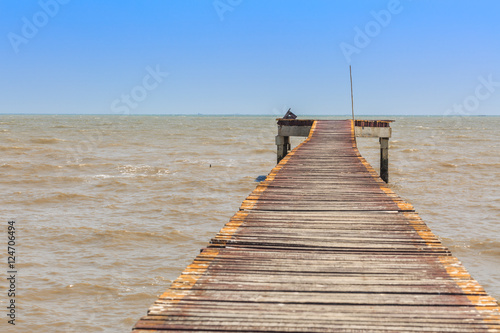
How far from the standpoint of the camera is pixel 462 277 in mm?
3938

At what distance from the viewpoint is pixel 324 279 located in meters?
3.90

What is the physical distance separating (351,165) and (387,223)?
15.0 ft

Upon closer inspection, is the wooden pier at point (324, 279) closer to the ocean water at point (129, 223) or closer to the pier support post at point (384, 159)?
the ocean water at point (129, 223)

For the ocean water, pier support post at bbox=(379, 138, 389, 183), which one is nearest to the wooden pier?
the ocean water

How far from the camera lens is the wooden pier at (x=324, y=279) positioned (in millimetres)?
3193

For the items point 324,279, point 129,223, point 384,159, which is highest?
point 324,279

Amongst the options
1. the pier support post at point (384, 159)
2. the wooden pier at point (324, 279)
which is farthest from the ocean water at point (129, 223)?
the wooden pier at point (324, 279)

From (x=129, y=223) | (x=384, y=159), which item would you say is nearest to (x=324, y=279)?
(x=129, y=223)

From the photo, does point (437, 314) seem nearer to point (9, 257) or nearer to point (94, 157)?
point (9, 257)

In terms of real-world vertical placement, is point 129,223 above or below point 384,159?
below

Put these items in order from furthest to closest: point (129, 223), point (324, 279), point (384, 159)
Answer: point (384, 159)
point (129, 223)
point (324, 279)

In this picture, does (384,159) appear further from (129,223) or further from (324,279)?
(324,279)

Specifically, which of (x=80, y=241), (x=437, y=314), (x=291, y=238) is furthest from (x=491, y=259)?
(x=80, y=241)

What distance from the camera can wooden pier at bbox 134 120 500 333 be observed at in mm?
3193
